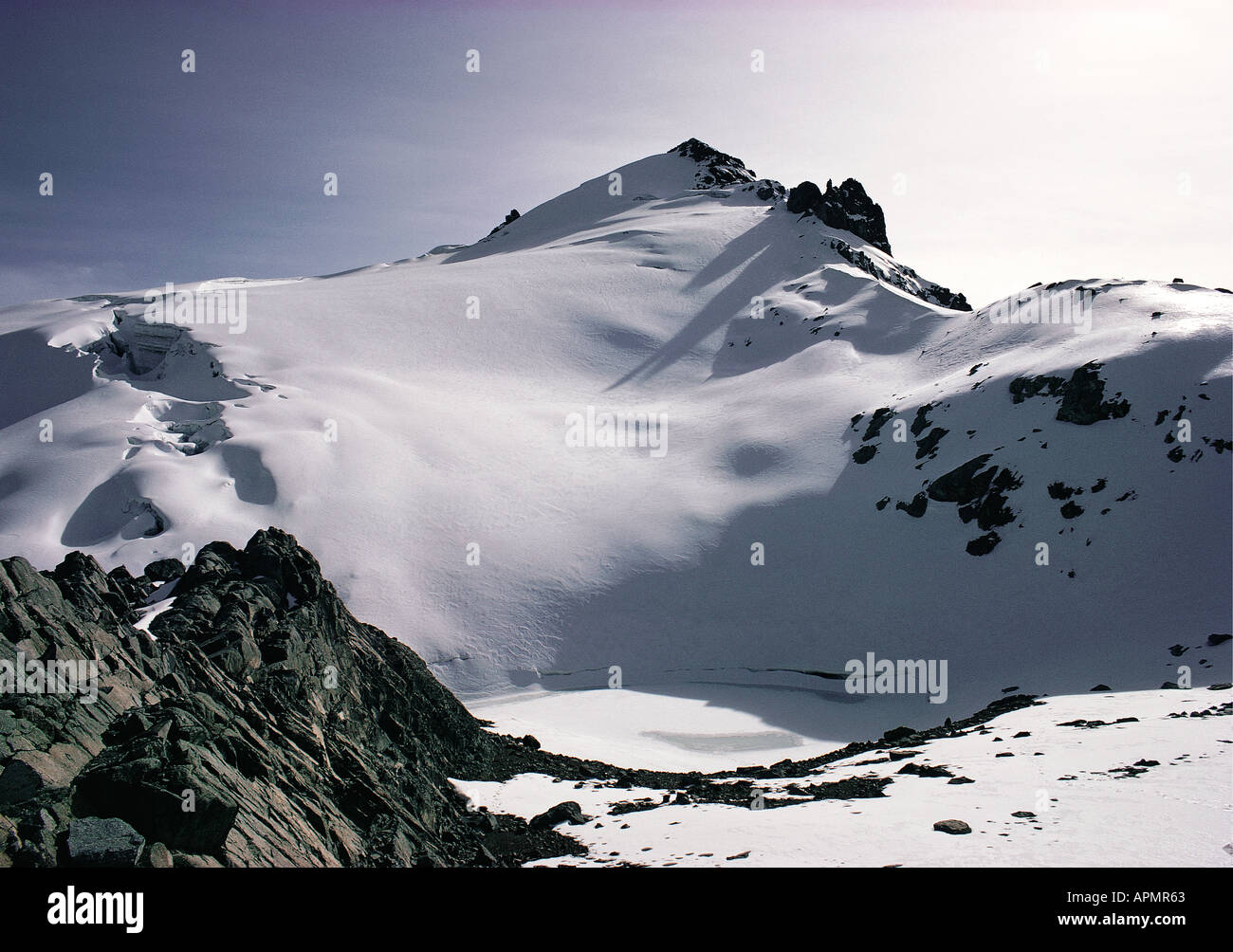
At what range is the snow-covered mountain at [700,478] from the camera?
4306 cm

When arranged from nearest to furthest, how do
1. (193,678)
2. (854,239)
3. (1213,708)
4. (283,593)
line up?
(193,678), (1213,708), (283,593), (854,239)

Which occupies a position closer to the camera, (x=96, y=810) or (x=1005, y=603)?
(x=96, y=810)

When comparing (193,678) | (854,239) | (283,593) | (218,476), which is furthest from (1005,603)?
(854,239)

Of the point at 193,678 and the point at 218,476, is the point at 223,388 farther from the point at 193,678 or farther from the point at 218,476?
the point at 193,678

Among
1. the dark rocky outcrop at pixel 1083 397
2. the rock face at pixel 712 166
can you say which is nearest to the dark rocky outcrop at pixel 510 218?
the rock face at pixel 712 166

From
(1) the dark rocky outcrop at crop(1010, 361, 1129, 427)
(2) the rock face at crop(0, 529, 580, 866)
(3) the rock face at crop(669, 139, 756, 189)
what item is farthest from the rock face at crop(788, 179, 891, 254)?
(2) the rock face at crop(0, 529, 580, 866)

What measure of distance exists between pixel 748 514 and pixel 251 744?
4338cm

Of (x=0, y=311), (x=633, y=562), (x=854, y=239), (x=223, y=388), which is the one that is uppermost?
(x=854, y=239)

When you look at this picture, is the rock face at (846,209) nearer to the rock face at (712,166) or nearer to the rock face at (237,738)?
the rock face at (712,166)

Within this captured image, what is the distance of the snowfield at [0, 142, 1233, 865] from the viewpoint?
912 inches

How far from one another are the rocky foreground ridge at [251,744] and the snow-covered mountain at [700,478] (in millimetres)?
14184

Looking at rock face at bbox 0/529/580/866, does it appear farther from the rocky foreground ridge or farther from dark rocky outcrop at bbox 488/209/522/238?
dark rocky outcrop at bbox 488/209/522/238

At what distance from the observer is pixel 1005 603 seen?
43938 millimetres
